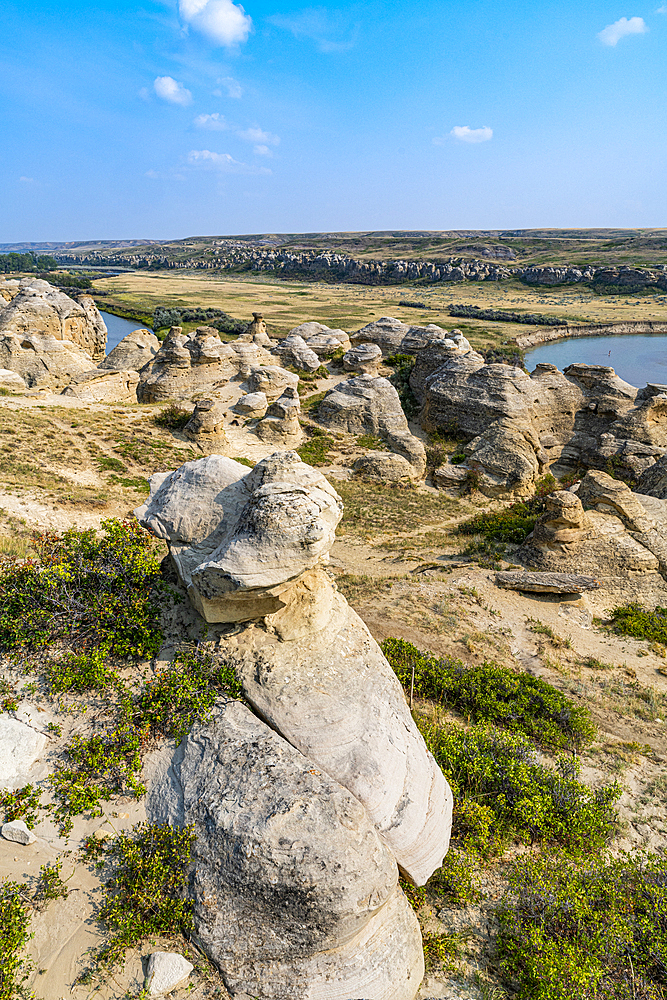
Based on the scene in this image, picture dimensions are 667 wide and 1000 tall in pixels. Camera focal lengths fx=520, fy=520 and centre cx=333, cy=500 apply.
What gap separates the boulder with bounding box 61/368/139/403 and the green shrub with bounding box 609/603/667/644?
2433 centimetres

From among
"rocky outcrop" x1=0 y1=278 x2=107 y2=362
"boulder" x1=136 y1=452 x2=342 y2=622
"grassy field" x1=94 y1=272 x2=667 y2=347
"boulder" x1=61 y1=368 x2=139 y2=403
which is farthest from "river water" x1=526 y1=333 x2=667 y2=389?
"boulder" x1=136 y1=452 x2=342 y2=622

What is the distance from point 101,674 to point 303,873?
4034 mm

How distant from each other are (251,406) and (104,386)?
8103mm

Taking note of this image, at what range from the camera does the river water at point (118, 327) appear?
203 feet

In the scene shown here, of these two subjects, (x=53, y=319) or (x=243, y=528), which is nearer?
(x=243, y=528)

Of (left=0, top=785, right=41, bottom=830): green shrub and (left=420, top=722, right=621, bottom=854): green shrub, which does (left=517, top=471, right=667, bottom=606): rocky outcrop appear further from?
(left=0, top=785, right=41, bottom=830): green shrub

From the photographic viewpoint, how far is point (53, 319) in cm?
2944

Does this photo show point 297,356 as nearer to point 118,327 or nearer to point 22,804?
point 22,804

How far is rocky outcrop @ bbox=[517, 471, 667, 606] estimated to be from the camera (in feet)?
48.0

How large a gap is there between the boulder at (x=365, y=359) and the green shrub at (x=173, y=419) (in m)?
14.1

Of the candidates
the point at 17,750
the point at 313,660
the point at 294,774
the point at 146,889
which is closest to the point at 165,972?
the point at 146,889

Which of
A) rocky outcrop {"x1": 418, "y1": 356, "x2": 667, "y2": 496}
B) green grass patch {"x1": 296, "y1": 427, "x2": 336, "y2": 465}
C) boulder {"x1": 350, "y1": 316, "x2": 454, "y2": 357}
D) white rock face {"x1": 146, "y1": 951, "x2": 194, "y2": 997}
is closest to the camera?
white rock face {"x1": 146, "y1": 951, "x2": 194, "y2": 997}

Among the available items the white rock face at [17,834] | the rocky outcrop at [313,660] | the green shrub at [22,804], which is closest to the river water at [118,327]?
the rocky outcrop at [313,660]

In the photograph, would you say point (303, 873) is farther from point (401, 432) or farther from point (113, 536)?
point (401, 432)
